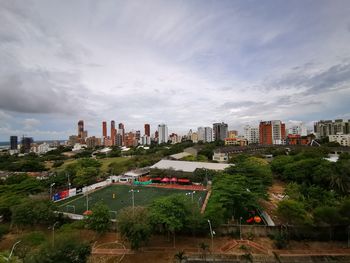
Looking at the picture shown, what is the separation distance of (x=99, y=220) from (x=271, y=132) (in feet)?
251

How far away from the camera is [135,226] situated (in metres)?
12.6

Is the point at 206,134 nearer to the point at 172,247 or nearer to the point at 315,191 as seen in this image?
the point at 315,191

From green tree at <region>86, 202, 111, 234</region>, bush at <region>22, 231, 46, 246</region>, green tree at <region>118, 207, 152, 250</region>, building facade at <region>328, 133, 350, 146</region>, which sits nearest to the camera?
green tree at <region>118, 207, 152, 250</region>

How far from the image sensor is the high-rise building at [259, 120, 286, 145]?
77.7 metres

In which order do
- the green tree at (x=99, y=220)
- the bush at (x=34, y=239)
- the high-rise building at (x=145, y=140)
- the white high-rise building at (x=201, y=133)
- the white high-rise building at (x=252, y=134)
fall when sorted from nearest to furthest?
the bush at (x=34, y=239) → the green tree at (x=99, y=220) → the white high-rise building at (x=252, y=134) → the white high-rise building at (x=201, y=133) → the high-rise building at (x=145, y=140)

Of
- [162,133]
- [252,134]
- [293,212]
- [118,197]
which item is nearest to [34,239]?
[118,197]

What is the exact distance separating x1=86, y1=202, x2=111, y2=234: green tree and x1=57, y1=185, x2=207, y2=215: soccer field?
241 inches

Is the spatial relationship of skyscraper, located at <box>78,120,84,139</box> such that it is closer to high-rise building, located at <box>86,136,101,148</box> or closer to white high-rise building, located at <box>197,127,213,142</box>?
high-rise building, located at <box>86,136,101,148</box>

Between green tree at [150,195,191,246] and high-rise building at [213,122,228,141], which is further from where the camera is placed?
high-rise building at [213,122,228,141]

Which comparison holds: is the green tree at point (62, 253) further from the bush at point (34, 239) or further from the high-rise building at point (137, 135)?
the high-rise building at point (137, 135)

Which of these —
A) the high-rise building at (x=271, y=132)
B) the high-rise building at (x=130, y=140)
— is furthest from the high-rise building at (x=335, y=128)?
the high-rise building at (x=130, y=140)

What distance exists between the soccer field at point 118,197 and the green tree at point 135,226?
25.1ft

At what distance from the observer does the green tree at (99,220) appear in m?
14.9

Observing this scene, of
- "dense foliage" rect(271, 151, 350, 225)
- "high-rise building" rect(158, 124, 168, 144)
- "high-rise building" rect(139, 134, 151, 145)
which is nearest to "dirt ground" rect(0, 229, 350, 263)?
"dense foliage" rect(271, 151, 350, 225)
